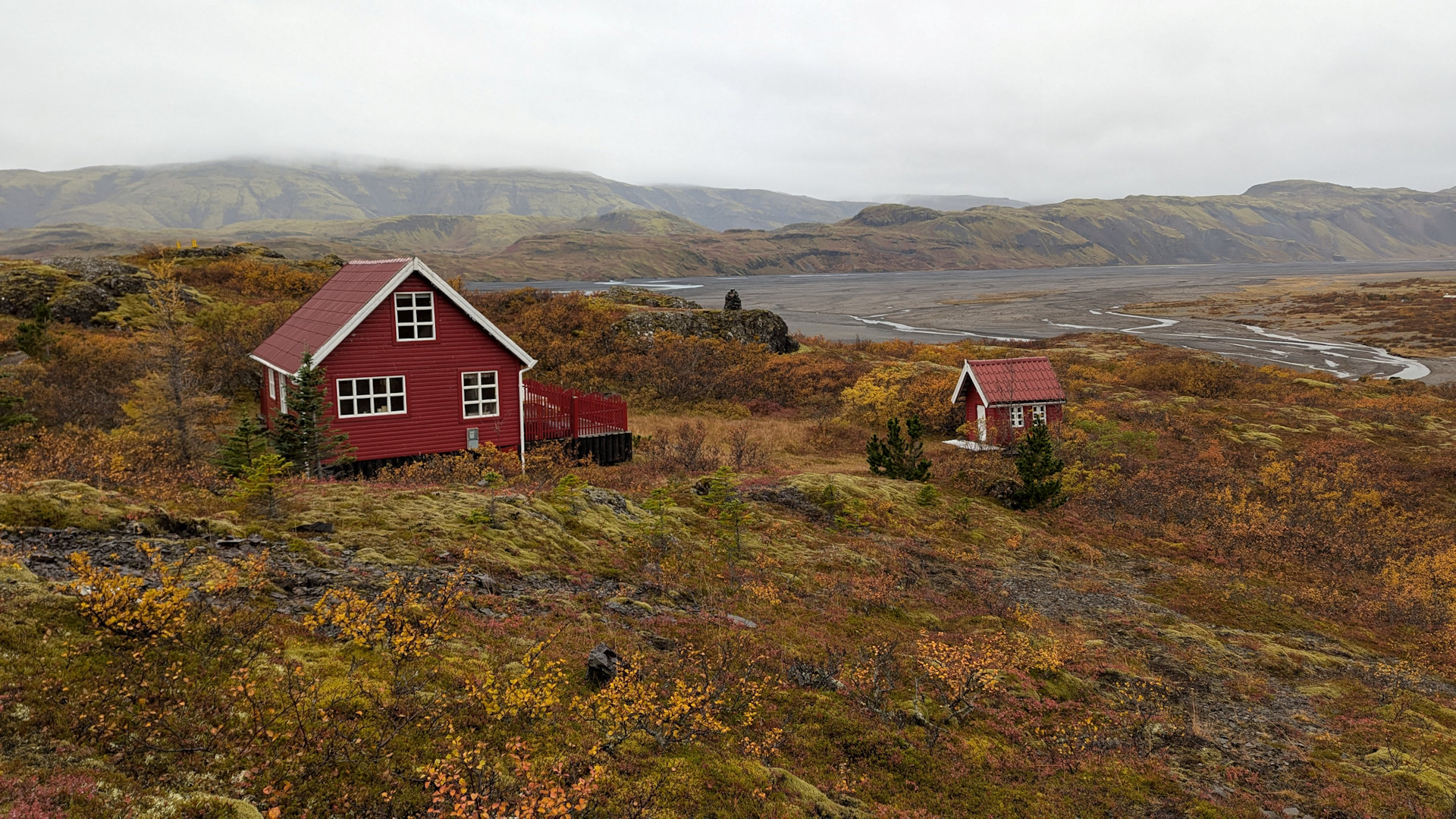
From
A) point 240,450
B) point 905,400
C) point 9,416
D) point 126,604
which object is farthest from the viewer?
point 905,400

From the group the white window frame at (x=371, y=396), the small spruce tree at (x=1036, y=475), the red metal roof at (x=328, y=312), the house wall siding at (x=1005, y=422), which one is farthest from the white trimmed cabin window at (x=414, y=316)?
the house wall siding at (x=1005, y=422)

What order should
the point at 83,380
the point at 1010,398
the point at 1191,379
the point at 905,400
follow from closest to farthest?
the point at 83,380, the point at 1010,398, the point at 905,400, the point at 1191,379

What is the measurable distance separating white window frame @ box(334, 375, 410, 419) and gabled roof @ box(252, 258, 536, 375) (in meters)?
1.21

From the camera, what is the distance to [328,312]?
23.4 metres

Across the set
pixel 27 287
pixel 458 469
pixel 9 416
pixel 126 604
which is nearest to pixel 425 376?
pixel 458 469

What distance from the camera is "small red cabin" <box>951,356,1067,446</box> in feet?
108

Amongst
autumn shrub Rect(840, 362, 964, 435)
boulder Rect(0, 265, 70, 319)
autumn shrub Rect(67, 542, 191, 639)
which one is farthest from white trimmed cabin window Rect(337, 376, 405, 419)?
autumn shrub Rect(840, 362, 964, 435)

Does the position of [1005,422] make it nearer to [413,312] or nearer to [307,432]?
[413,312]

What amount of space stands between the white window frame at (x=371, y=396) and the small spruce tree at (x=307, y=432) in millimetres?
1686

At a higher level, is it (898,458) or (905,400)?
(905,400)

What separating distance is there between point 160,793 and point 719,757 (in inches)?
184

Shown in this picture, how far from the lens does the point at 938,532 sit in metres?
20.3

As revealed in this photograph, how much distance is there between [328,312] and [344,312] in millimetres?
1561

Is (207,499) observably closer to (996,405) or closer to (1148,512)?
(1148,512)
